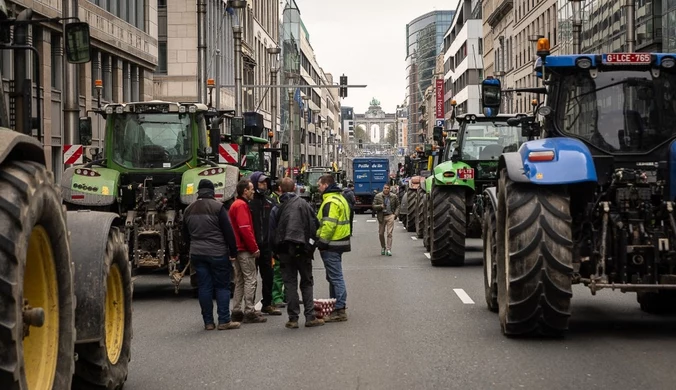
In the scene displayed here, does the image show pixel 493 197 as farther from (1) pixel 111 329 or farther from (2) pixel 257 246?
(1) pixel 111 329

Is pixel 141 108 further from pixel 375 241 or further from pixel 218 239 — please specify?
pixel 375 241

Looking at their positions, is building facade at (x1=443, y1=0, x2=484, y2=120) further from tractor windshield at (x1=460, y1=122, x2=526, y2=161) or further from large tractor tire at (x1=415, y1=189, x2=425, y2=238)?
tractor windshield at (x1=460, y1=122, x2=526, y2=161)

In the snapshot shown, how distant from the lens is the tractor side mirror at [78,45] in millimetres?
7938

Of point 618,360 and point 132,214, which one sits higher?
point 132,214

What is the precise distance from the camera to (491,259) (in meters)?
14.1

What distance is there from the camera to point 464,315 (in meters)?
14.1

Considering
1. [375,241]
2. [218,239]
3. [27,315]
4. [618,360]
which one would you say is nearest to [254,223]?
[218,239]

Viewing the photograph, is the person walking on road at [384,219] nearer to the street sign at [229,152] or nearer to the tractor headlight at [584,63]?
the street sign at [229,152]

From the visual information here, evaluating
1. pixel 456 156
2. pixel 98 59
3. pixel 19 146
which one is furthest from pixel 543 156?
pixel 98 59

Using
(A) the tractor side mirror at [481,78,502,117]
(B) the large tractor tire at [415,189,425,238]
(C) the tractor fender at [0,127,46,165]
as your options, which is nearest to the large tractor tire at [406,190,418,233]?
(B) the large tractor tire at [415,189,425,238]

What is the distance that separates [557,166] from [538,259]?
0.93 meters

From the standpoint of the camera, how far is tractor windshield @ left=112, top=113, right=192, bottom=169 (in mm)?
19016

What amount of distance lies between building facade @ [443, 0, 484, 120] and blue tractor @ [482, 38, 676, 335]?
8534cm

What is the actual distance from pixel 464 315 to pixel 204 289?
124 inches
